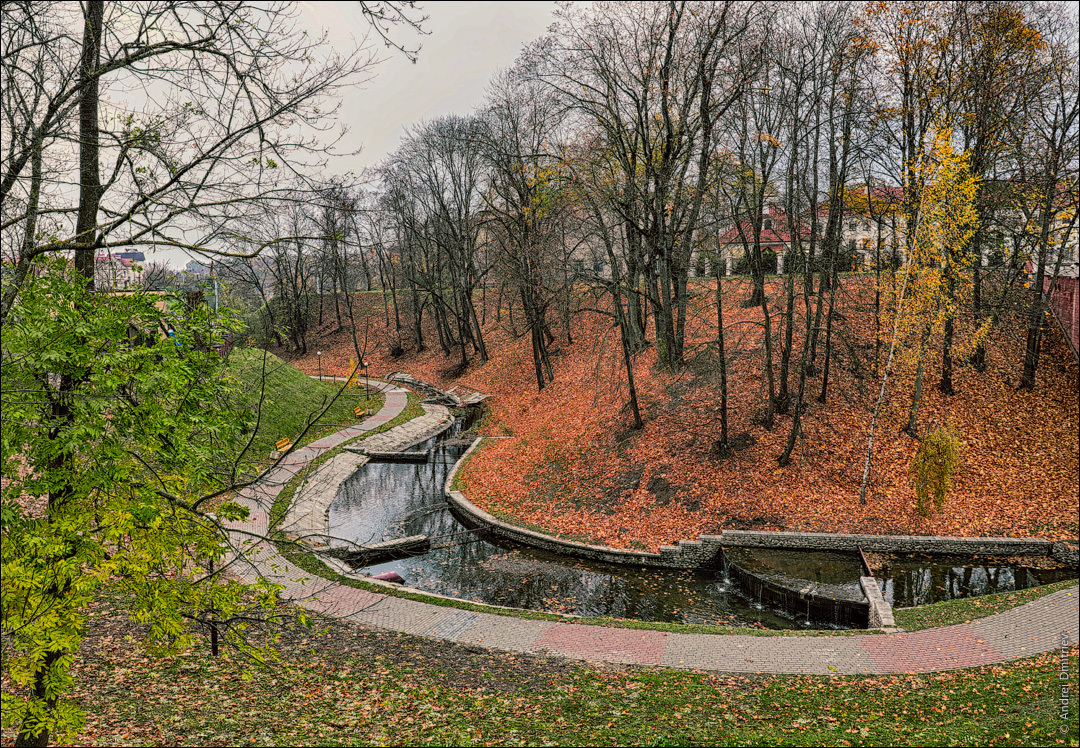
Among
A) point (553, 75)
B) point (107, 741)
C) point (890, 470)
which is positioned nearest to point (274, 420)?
point (553, 75)

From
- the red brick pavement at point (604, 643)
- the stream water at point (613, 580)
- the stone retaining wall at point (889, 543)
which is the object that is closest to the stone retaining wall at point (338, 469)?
the stream water at point (613, 580)

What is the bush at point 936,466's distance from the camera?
15.3 m

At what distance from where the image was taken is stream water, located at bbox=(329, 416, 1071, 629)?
1311 cm

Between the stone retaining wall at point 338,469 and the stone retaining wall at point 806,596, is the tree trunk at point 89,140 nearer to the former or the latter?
the stone retaining wall at point 338,469

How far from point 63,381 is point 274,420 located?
856 inches

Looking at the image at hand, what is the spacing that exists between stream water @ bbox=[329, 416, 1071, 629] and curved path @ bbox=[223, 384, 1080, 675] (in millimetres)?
1628

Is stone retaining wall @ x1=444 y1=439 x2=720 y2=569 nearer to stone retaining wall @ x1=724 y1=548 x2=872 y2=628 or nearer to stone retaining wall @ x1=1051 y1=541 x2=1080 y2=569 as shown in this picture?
stone retaining wall @ x1=724 y1=548 x2=872 y2=628

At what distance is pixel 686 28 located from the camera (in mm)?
18062

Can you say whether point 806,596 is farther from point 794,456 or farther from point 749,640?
point 794,456

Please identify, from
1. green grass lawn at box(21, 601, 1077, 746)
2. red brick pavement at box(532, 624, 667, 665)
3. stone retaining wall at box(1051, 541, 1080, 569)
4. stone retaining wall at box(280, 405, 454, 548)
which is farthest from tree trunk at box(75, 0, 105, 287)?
stone retaining wall at box(1051, 541, 1080, 569)

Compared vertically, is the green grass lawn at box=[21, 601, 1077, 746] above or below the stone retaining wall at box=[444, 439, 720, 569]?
above

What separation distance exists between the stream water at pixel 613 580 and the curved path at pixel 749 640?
1628 millimetres

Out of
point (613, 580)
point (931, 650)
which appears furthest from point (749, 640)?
point (613, 580)

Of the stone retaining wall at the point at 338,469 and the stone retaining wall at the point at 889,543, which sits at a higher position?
the stone retaining wall at the point at 338,469
